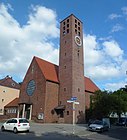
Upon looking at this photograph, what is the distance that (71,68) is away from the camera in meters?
47.1

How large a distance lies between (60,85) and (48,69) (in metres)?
5.31

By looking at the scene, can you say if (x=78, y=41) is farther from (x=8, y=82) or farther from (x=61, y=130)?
(x=61, y=130)

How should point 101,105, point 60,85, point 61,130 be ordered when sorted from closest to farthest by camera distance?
point 61,130
point 101,105
point 60,85

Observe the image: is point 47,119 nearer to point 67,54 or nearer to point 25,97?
point 25,97

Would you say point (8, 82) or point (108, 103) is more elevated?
point (8, 82)

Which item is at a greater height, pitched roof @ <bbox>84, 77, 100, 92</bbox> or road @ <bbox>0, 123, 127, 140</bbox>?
pitched roof @ <bbox>84, 77, 100, 92</bbox>

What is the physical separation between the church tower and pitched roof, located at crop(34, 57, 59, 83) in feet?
5.85

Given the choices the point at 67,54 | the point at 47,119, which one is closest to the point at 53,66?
the point at 67,54

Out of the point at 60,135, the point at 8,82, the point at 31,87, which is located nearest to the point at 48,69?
the point at 31,87

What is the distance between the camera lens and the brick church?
4519 centimetres

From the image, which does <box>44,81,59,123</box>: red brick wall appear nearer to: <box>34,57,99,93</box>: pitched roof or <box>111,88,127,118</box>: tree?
<box>34,57,99,93</box>: pitched roof

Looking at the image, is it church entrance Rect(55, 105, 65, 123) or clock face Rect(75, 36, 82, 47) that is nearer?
church entrance Rect(55, 105, 65, 123)

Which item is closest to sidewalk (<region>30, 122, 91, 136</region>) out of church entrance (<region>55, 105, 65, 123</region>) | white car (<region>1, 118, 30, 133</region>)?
white car (<region>1, 118, 30, 133</region>)

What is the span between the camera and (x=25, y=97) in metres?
51.0
